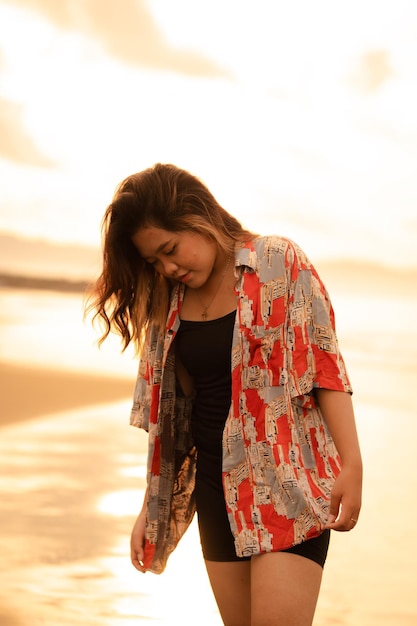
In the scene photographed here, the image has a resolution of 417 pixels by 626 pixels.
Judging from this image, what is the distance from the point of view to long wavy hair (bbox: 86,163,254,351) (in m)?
2.66

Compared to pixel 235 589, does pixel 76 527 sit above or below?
below

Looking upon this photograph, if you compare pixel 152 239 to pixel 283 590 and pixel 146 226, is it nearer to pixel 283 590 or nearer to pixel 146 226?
pixel 146 226

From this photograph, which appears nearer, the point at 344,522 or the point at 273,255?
the point at 344,522

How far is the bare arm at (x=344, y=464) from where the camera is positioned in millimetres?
2410

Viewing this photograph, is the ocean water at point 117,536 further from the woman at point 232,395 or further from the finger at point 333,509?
the finger at point 333,509

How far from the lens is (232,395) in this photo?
2.54 m

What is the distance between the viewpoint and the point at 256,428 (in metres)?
2.52

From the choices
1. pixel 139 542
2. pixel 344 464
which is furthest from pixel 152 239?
pixel 139 542

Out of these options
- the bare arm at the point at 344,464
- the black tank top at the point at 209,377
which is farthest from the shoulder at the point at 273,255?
the bare arm at the point at 344,464

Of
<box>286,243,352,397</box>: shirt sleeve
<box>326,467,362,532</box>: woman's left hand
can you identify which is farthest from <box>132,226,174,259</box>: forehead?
<box>326,467,362,532</box>: woman's left hand

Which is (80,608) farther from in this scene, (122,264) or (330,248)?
(330,248)

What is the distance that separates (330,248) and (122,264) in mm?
26691

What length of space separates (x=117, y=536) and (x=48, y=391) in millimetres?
4795

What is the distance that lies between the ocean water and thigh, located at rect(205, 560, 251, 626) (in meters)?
1.18
